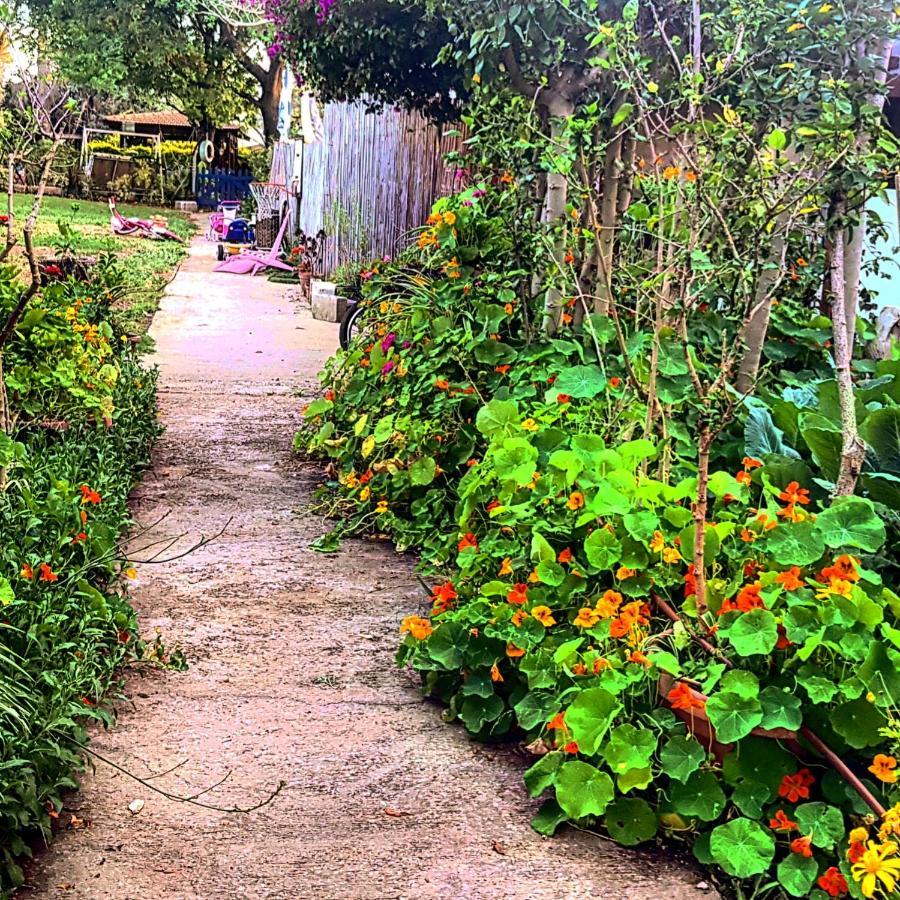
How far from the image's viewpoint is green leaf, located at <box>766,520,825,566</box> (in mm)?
2656

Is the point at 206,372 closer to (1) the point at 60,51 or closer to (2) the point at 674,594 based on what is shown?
(2) the point at 674,594

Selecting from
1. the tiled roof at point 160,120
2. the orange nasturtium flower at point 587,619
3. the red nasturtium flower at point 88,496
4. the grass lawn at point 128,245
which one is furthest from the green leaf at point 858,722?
the tiled roof at point 160,120

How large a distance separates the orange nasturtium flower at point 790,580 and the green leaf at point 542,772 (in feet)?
2.23

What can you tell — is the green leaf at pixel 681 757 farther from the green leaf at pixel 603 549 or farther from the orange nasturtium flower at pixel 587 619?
the green leaf at pixel 603 549

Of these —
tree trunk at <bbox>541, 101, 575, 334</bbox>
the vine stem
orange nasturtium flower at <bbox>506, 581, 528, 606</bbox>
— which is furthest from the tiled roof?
the vine stem

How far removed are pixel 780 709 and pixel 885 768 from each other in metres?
0.24

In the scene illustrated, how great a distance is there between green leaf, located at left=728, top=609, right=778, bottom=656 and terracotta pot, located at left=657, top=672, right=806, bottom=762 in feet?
0.60

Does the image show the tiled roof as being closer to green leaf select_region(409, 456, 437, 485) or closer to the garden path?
green leaf select_region(409, 456, 437, 485)

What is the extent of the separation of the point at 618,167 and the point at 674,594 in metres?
2.36

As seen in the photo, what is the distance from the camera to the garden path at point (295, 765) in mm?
2475

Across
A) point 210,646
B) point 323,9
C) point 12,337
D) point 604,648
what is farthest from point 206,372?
point 604,648

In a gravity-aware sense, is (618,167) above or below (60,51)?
below

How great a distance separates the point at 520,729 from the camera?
3.16 m

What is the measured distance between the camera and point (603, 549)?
9.62 feet
